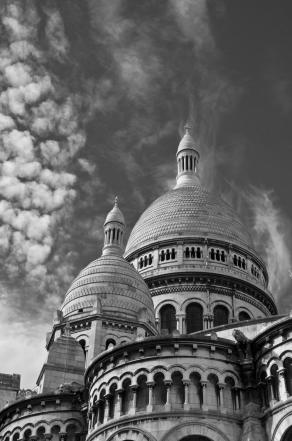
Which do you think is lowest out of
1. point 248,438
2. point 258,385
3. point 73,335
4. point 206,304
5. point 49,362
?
point 248,438

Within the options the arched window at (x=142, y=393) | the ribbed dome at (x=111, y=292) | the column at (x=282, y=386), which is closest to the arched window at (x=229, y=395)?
the column at (x=282, y=386)

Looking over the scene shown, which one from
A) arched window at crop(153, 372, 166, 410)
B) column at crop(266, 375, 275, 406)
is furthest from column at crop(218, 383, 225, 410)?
arched window at crop(153, 372, 166, 410)

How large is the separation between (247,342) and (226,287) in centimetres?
2637

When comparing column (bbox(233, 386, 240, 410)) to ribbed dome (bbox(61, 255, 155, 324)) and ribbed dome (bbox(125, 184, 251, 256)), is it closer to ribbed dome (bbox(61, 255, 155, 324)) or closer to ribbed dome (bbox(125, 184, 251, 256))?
ribbed dome (bbox(61, 255, 155, 324))

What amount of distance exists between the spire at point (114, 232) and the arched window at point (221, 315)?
9733 mm

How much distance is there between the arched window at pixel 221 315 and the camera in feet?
186

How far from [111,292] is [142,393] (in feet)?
60.6

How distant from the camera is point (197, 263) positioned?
59.5 meters

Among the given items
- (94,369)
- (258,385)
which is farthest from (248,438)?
(94,369)

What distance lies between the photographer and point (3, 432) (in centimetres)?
3816

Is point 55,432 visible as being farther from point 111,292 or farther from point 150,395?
point 111,292

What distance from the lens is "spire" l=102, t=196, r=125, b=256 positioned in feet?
185

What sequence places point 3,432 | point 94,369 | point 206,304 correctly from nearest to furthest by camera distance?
point 94,369 < point 3,432 < point 206,304

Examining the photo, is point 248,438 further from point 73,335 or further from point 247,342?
point 73,335
